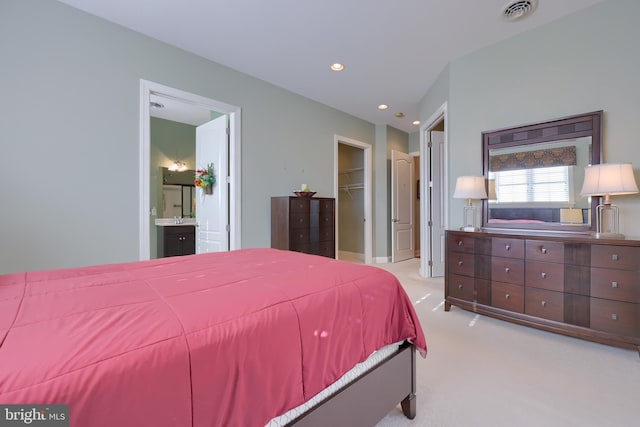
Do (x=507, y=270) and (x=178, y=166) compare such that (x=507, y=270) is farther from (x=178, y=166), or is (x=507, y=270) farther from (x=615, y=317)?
(x=178, y=166)

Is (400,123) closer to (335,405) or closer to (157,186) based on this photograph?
(157,186)

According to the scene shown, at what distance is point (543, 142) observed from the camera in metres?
2.79

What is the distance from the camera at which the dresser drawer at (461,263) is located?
282 centimetres

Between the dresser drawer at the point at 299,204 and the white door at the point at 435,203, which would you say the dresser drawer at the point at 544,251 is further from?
the dresser drawer at the point at 299,204

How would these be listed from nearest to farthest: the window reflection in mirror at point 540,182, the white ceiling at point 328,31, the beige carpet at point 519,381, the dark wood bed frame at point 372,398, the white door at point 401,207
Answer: the dark wood bed frame at point 372,398 → the beige carpet at point 519,381 → the white ceiling at point 328,31 → the window reflection in mirror at point 540,182 → the white door at point 401,207

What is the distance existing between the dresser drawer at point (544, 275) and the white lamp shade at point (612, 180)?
2.19 ft

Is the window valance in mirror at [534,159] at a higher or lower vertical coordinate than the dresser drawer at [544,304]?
higher

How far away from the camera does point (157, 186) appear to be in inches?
198

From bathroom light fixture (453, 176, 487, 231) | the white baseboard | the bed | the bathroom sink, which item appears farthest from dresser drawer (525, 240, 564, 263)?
the bathroom sink

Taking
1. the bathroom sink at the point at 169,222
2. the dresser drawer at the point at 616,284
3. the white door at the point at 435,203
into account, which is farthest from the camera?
the bathroom sink at the point at 169,222

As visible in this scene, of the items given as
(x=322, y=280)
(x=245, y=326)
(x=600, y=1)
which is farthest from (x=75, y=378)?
(x=600, y=1)

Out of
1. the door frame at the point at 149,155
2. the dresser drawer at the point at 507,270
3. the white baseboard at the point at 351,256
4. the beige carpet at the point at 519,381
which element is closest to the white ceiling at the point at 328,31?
the door frame at the point at 149,155

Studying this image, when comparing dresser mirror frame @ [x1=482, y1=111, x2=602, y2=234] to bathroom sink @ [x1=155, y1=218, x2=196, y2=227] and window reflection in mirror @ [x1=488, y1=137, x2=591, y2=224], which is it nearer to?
window reflection in mirror @ [x1=488, y1=137, x2=591, y2=224]

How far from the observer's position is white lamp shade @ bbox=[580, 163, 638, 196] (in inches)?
85.0
